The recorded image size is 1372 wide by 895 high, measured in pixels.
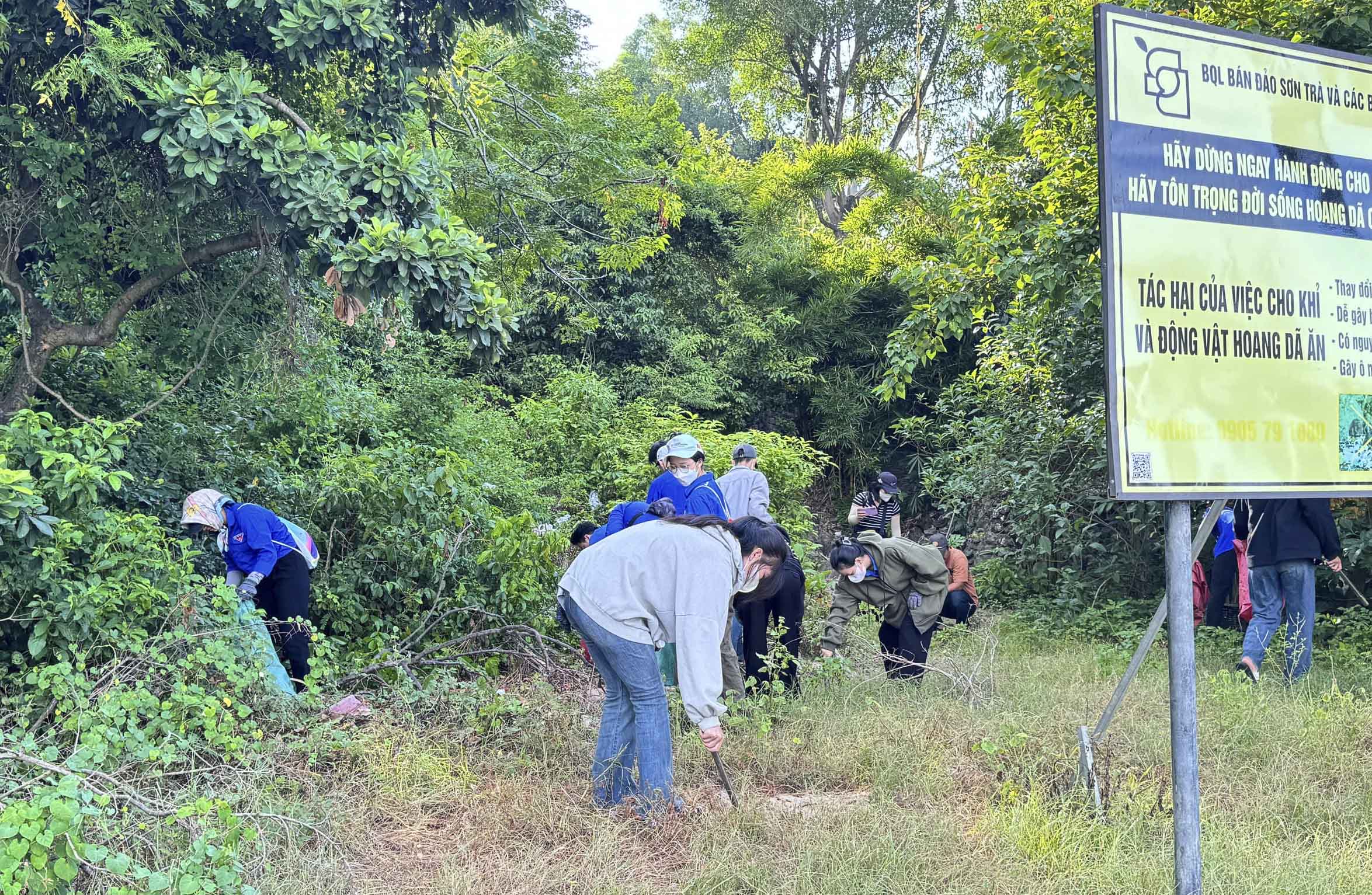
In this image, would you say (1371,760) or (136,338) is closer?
(1371,760)

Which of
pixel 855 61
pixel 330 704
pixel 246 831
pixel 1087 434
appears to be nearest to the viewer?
pixel 246 831

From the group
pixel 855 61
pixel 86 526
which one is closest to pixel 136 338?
pixel 86 526

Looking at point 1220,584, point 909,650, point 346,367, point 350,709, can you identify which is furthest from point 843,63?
point 350,709

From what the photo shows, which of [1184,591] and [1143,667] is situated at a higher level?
[1184,591]

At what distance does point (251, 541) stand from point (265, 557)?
0.11 m

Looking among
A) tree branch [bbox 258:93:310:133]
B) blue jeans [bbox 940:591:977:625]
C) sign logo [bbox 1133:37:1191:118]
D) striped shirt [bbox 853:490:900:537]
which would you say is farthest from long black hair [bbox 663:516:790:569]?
striped shirt [bbox 853:490:900:537]

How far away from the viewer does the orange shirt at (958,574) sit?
7.66 m

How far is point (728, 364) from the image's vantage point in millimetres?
17828

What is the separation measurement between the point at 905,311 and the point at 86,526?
47.8 feet

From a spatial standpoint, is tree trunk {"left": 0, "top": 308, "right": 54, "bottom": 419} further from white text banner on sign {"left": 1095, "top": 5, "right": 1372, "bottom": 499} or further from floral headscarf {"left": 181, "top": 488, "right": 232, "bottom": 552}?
white text banner on sign {"left": 1095, "top": 5, "right": 1372, "bottom": 499}

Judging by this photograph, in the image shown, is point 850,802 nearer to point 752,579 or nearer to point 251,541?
point 752,579

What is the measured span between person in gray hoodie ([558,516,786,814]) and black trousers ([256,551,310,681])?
231 centimetres

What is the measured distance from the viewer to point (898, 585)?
6754mm

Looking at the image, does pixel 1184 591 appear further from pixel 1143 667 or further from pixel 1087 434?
pixel 1087 434
